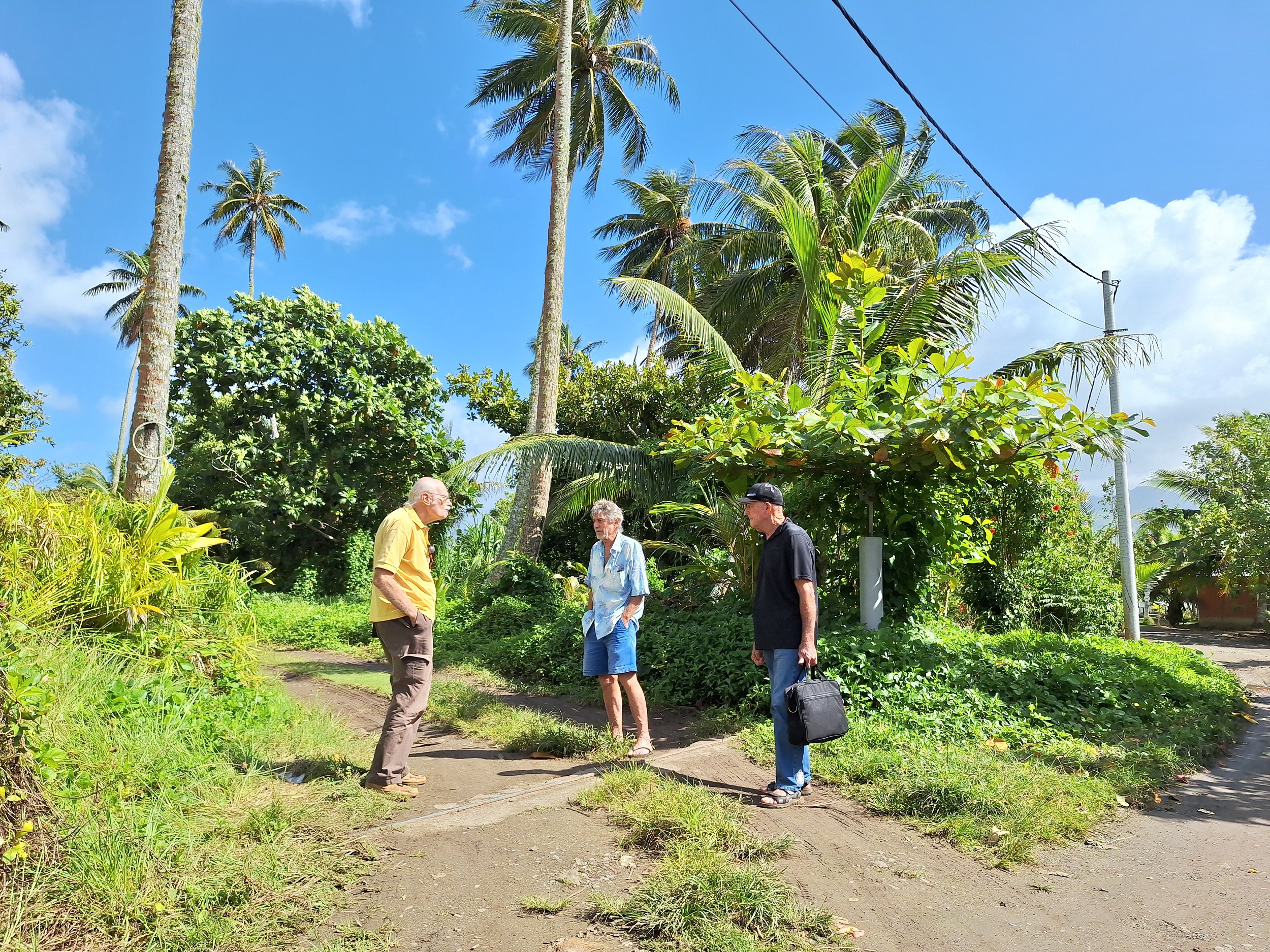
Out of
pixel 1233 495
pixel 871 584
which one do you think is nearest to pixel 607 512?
pixel 871 584

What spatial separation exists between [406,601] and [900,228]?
46.8ft

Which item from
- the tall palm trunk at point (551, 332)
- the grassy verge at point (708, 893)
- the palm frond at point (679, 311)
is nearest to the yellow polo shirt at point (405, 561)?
the grassy verge at point (708, 893)

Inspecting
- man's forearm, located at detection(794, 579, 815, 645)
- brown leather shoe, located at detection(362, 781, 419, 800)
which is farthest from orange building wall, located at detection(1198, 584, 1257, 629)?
brown leather shoe, located at detection(362, 781, 419, 800)

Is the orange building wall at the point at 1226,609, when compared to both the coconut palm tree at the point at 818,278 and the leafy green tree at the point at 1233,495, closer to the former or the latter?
the leafy green tree at the point at 1233,495

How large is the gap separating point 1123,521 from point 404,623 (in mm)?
14608

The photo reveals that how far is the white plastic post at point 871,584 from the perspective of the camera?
781cm

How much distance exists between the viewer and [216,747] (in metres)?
4.79

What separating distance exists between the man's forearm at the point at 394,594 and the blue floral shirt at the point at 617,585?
53.7 inches

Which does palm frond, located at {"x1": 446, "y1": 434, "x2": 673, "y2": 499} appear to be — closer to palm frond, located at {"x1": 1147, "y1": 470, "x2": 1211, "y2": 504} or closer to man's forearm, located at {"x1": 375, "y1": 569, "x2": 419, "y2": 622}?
man's forearm, located at {"x1": 375, "y1": 569, "x2": 419, "y2": 622}

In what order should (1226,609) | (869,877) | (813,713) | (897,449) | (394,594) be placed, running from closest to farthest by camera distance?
(869,877) < (813,713) < (394,594) < (897,449) < (1226,609)

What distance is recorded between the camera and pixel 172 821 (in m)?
3.46

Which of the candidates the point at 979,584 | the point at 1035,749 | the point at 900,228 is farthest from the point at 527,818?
the point at 900,228

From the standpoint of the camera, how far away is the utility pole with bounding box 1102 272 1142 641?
47.8 feet

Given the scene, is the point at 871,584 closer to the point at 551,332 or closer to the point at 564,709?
the point at 564,709
